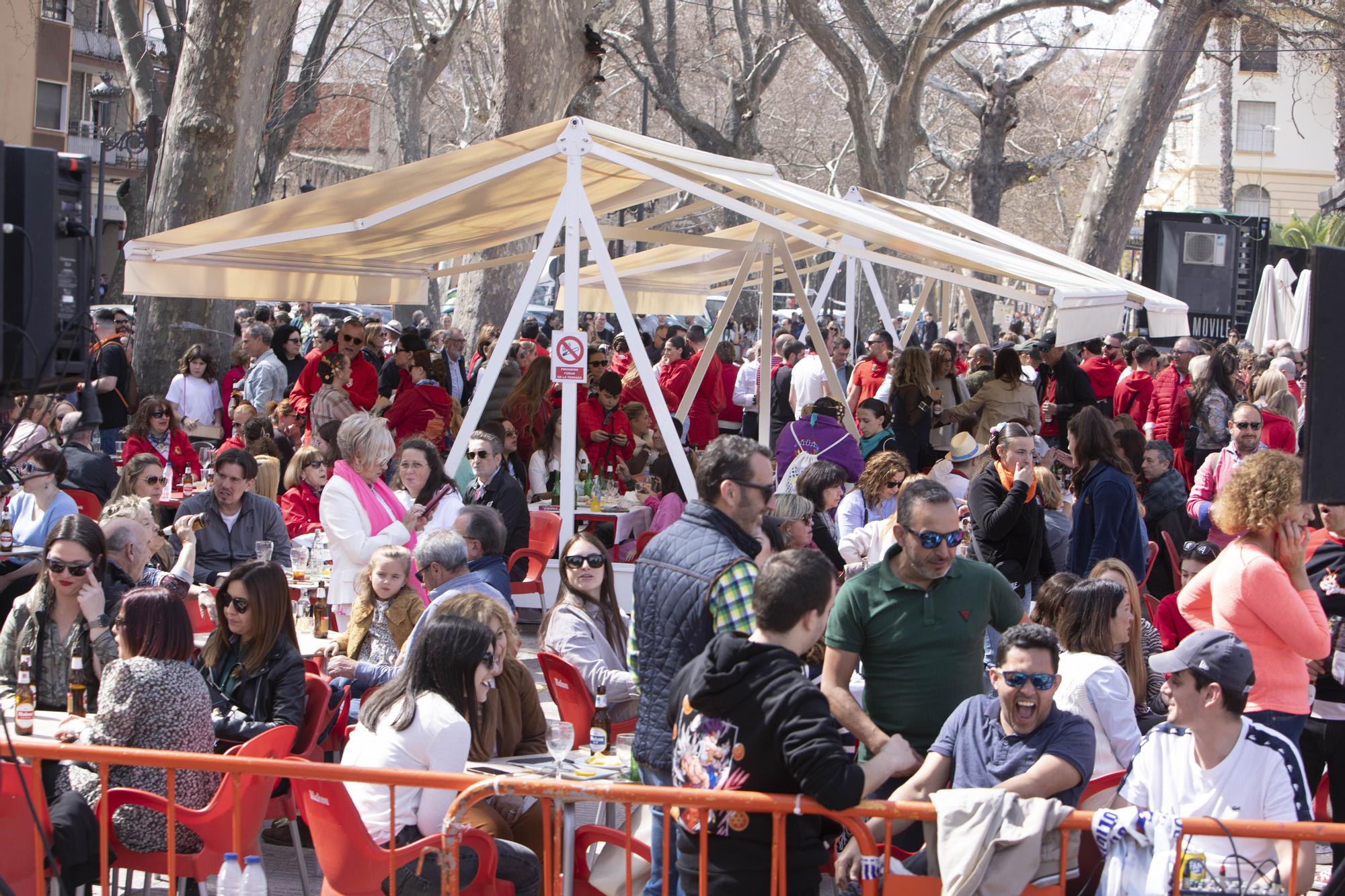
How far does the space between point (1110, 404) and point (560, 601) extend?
10.3m

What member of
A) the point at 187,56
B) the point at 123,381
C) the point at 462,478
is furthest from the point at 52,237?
the point at 187,56

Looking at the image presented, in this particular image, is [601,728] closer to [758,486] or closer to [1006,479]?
[758,486]

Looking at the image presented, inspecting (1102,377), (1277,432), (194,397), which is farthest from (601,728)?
(1102,377)

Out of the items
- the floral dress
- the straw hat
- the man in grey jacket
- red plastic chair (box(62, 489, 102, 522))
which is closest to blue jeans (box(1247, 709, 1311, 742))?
the floral dress

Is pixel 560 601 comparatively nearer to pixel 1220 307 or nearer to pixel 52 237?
pixel 52 237

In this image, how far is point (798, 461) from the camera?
31.0 feet

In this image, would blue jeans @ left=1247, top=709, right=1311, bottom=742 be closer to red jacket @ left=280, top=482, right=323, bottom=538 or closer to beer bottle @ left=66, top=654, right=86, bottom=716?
beer bottle @ left=66, top=654, right=86, bottom=716

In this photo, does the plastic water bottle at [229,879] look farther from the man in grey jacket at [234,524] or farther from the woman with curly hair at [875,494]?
the woman with curly hair at [875,494]

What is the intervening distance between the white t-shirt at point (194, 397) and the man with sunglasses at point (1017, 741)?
10011 millimetres

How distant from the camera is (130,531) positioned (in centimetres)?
643

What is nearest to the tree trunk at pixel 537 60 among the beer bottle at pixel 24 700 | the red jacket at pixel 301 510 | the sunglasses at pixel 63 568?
the red jacket at pixel 301 510

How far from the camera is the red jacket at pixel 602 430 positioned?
1079 cm

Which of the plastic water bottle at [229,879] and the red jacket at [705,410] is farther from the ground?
the red jacket at [705,410]

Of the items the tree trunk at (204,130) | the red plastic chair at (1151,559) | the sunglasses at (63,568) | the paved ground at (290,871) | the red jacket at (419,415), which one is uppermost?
the tree trunk at (204,130)
